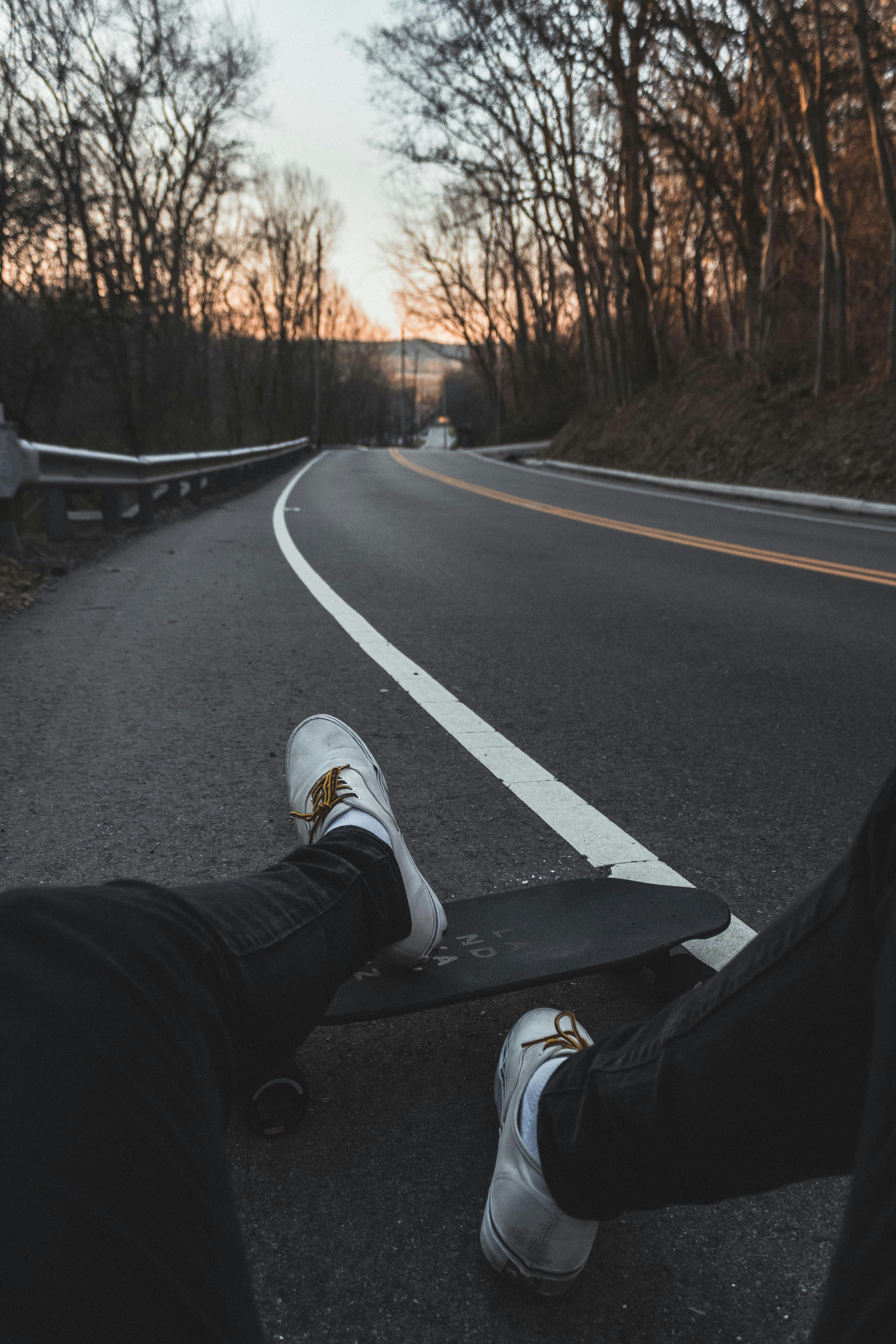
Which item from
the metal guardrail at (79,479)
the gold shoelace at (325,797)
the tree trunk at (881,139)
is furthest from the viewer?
the tree trunk at (881,139)

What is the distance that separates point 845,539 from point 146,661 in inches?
308

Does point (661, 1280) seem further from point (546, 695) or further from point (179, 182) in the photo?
point (179, 182)

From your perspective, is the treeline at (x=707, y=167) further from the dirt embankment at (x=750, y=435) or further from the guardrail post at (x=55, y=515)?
the guardrail post at (x=55, y=515)

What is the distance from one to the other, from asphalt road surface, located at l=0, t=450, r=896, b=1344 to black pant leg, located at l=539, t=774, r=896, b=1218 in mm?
289

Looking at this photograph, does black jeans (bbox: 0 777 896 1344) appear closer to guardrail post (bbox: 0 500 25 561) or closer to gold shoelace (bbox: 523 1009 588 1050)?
gold shoelace (bbox: 523 1009 588 1050)

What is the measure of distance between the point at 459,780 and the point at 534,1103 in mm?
1707

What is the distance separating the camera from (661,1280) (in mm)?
1379

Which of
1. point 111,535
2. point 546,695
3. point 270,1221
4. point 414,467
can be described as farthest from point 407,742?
point 414,467

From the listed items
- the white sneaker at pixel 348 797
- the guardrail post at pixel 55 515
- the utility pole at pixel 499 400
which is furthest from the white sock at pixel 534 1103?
the utility pole at pixel 499 400

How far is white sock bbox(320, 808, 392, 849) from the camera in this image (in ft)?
6.32

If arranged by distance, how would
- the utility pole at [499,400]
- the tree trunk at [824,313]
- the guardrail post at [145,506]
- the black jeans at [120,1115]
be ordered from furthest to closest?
the utility pole at [499,400]
the tree trunk at [824,313]
the guardrail post at [145,506]
the black jeans at [120,1115]

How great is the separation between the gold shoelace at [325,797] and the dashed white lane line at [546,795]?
0.75m

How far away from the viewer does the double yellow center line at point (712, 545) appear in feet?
24.6

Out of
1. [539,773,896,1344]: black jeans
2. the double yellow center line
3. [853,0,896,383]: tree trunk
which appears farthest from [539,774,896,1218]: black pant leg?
[853,0,896,383]: tree trunk
